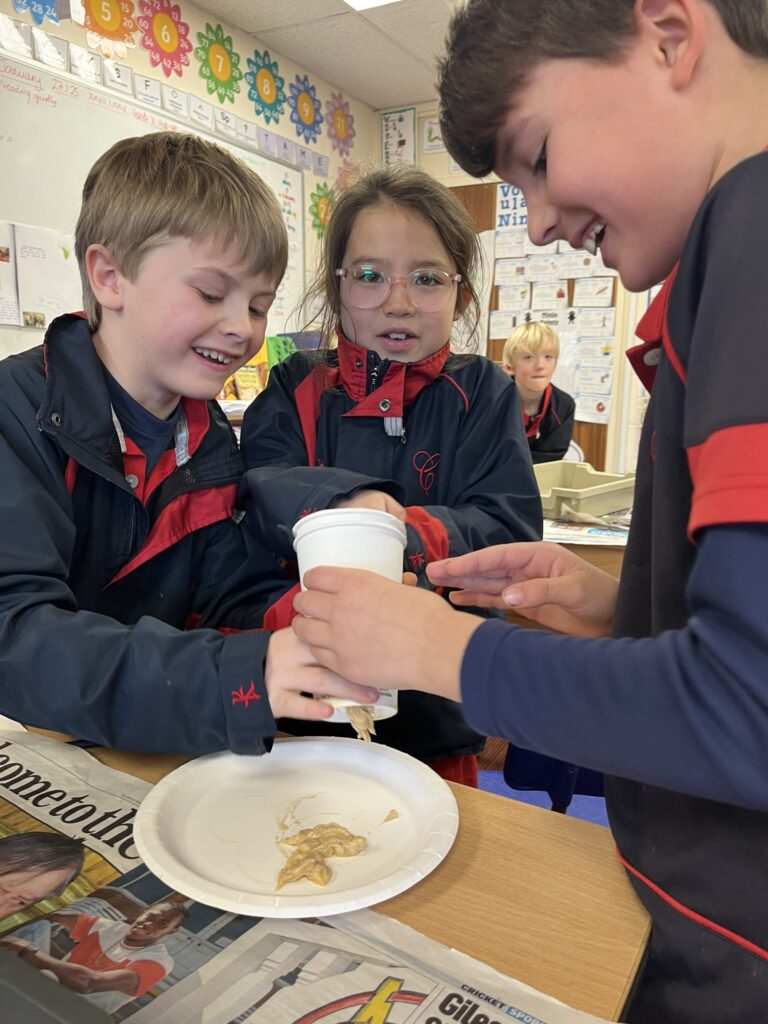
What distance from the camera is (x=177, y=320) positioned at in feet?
3.70

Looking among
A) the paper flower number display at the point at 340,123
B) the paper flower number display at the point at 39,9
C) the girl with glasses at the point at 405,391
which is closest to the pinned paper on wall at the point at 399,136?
the paper flower number display at the point at 340,123

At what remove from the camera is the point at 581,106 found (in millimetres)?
650

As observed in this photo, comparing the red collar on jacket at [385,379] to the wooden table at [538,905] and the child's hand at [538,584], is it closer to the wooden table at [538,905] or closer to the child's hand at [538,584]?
the child's hand at [538,584]

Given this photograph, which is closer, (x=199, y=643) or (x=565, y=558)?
(x=199, y=643)

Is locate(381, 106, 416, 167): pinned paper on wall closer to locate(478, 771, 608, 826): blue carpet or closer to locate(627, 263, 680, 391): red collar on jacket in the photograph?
locate(478, 771, 608, 826): blue carpet

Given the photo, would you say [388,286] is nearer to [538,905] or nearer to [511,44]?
[511,44]

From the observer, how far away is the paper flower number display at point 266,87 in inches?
151

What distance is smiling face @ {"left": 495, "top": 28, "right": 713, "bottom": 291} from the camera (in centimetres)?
62

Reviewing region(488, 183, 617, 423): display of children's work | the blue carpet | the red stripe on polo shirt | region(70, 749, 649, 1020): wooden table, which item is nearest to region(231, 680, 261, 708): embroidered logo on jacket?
region(70, 749, 649, 1020): wooden table

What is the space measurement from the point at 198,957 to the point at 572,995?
10.8 inches

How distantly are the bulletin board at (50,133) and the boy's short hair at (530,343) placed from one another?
1346 mm

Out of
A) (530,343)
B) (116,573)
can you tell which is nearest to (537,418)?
(530,343)

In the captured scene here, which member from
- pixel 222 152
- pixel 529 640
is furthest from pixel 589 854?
pixel 222 152

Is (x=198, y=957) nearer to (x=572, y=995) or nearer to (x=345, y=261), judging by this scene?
(x=572, y=995)
